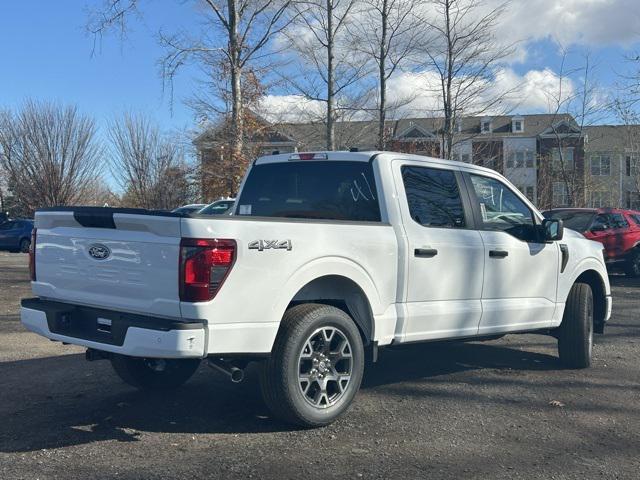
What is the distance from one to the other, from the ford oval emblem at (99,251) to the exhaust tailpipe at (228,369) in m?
0.96

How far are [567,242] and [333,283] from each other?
2.94m

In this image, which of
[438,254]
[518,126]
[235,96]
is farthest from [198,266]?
[518,126]

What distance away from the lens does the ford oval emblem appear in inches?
177

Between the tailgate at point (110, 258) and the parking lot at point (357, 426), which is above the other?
the tailgate at point (110, 258)

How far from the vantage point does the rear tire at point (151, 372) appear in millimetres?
5688

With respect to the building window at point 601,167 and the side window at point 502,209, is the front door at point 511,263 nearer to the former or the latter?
the side window at point 502,209

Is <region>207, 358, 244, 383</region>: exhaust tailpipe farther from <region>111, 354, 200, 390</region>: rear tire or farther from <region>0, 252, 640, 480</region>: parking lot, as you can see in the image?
<region>111, 354, 200, 390</region>: rear tire

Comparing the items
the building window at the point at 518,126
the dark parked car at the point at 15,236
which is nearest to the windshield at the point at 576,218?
the dark parked car at the point at 15,236

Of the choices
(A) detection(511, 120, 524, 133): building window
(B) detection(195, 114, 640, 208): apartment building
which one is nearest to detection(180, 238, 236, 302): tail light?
(B) detection(195, 114, 640, 208): apartment building

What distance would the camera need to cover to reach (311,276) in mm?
4672

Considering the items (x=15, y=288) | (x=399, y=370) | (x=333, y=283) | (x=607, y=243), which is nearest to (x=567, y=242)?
(x=399, y=370)

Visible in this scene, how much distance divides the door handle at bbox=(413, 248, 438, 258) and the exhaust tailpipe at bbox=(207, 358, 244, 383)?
5.47 ft

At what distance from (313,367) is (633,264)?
13.4m

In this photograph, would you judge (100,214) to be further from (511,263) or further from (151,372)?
(511,263)
